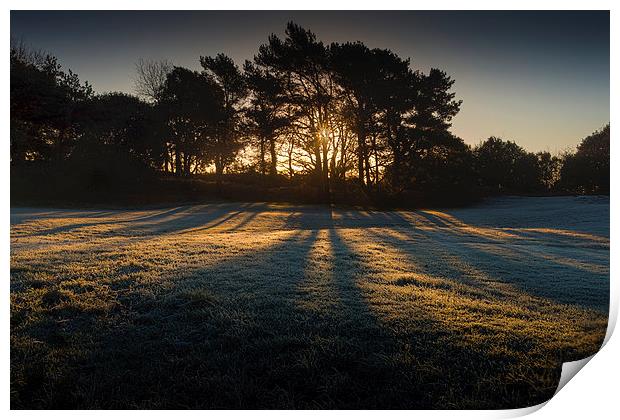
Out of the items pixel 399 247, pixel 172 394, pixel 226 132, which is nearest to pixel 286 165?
pixel 226 132

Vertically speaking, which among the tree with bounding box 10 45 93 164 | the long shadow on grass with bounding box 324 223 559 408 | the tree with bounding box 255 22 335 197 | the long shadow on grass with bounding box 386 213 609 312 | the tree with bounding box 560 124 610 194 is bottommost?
the long shadow on grass with bounding box 324 223 559 408

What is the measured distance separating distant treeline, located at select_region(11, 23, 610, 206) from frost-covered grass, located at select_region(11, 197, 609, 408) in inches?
82.4

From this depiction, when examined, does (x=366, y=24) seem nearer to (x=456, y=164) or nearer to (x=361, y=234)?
(x=361, y=234)

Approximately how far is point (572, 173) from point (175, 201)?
56.9ft

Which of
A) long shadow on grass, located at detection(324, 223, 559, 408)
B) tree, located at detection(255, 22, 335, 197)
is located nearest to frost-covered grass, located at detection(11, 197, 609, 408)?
long shadow on grass, located at detection(324, 223, 559, 408)

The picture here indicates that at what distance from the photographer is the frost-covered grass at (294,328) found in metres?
2.54

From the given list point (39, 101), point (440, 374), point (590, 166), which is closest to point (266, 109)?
point (39, 101)

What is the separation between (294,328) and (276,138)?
12138mm

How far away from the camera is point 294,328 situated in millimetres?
3059

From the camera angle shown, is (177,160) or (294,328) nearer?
(294,328)

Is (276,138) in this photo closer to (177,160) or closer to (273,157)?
(273,157)

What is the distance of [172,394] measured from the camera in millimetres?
2545

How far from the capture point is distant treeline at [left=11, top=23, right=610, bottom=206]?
5.69m

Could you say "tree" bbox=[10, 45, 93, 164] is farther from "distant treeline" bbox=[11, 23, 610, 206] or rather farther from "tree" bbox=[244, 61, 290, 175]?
"tree" bbox=[244, 61, 290, 175]
